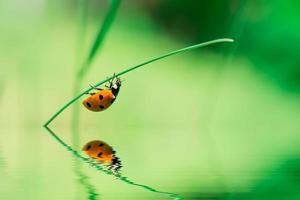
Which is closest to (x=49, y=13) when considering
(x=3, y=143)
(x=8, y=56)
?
(x=8, y=56)

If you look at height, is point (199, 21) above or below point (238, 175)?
above

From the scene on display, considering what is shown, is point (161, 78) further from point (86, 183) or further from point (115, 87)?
point (86, 183)

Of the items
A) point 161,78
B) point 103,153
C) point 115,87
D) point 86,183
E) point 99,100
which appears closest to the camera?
point 86,183

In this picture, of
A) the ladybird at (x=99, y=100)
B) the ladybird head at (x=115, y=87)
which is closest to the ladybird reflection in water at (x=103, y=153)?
the ladybird at (x=99, y=100)

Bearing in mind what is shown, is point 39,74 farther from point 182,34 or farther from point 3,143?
point 3,143

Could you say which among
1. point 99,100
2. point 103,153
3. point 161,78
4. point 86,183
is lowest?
point 86,183

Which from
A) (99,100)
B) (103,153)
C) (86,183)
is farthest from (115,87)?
(86,183)
